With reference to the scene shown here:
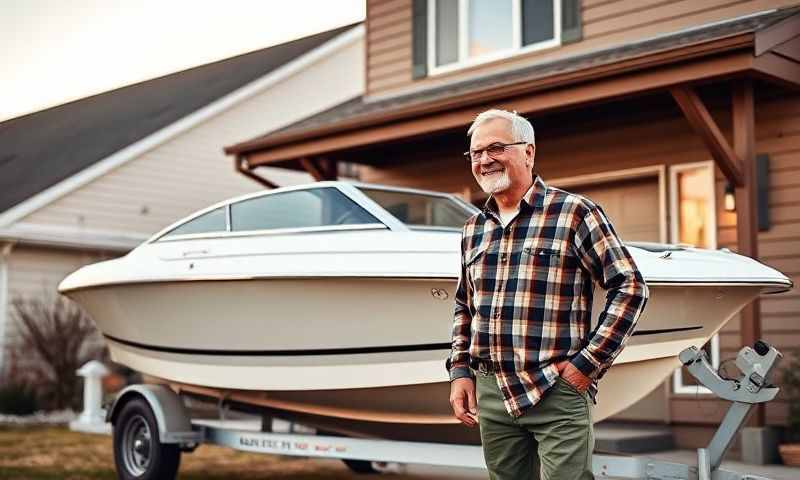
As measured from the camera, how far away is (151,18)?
34.9 ft

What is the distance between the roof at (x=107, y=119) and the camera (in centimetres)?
1557

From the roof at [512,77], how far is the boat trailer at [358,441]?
8.87ft

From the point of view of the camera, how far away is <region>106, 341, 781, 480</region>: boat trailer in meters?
4.34

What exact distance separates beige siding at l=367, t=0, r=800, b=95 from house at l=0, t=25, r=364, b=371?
6126 mm

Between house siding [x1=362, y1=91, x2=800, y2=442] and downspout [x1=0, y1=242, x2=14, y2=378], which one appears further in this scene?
downspout [x1=0, y1=242, x2=14, y2=378]

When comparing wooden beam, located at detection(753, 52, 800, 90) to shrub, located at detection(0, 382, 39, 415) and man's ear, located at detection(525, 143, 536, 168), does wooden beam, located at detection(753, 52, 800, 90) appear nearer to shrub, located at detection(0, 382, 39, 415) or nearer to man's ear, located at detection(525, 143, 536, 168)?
man's ear, located at detection(525, 143, 536, 168)

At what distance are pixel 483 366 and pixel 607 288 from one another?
49cm

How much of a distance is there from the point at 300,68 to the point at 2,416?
852 centimetres

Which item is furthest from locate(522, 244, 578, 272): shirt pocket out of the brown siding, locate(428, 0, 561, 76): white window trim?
the brown siding

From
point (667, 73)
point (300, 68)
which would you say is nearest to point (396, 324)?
point (667, 73)

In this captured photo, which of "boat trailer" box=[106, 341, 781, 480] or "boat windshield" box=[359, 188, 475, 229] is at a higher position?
"boat windshield" box=[359, 188, 475, 229]

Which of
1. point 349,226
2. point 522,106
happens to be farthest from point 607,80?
point 349,226

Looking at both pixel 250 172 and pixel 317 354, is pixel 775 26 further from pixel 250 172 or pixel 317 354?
pixel 250 172

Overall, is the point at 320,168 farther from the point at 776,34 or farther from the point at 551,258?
the point at 551,258
